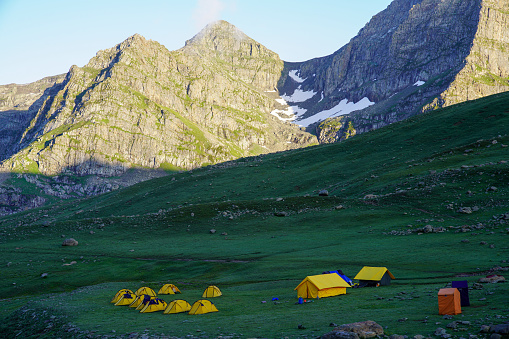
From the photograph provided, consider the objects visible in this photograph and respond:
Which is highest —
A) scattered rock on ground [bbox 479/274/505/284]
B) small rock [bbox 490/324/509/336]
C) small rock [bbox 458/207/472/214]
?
small rock [bbox 458/207/472/214]

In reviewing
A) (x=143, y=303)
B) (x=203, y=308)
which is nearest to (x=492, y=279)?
(x=203, y=308)

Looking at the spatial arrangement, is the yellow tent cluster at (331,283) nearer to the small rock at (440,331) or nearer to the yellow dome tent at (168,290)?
the yellow dome tent at (168,290)

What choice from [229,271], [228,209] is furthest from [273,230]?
[229,271]

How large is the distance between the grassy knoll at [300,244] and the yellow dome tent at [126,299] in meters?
1.69

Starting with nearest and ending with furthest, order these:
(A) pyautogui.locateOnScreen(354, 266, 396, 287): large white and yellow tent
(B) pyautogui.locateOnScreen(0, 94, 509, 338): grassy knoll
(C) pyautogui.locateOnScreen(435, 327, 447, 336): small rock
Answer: (C) pyautogui.locateOnScreen(435, 327, 447, 336): small rock
(B) pyautogui.locateOnScreen(0, 94, 509, 338): grassy knoll
(A) pyautogui.locateOnScreen(354, 266, 396, 287): large white and yellow tent

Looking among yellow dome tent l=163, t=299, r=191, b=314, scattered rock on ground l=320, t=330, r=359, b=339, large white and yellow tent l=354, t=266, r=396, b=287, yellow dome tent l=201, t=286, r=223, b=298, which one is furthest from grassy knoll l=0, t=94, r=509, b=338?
scattered rock on ground l=320, t=330, r=359, b=339

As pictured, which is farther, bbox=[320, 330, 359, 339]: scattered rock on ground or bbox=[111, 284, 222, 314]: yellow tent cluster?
bbox=[111, 284, 222, 314]: yellow tent cluster

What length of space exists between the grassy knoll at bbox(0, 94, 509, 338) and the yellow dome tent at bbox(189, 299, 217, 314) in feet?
3.78

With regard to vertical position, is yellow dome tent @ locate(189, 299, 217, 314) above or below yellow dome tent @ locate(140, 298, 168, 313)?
above

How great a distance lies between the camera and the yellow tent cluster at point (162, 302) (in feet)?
122

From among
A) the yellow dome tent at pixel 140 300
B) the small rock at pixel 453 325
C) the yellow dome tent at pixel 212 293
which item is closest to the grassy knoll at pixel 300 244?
the small rock at pixel 453 325

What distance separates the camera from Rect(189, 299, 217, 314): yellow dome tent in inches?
1447

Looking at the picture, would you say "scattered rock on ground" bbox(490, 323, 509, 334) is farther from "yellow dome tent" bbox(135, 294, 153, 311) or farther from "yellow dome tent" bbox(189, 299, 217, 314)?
"yellow dome tent" bbox(135, 294, 153, 311)

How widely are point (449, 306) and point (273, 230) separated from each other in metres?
57.6
